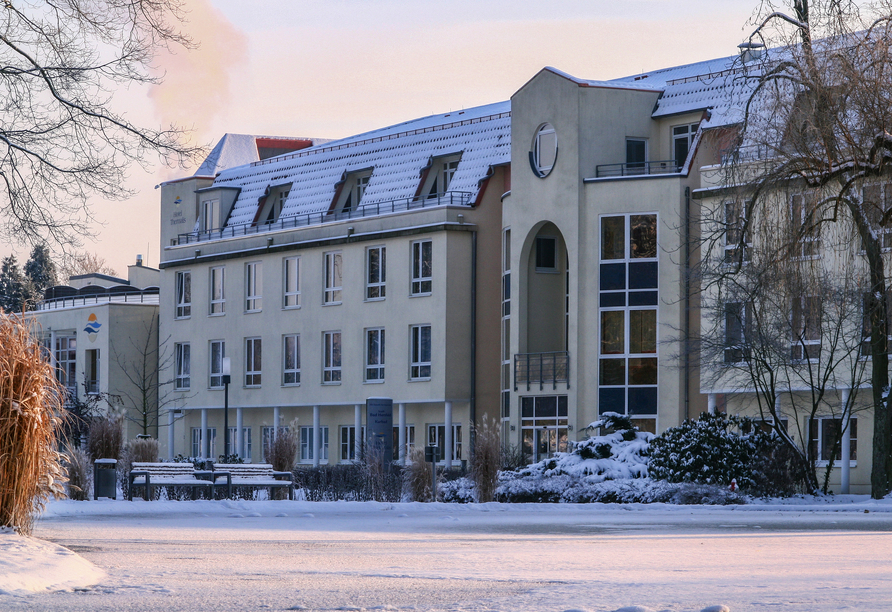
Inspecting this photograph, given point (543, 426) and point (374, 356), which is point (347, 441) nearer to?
point (374, 356)

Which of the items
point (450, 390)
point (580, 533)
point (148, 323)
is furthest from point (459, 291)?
point (580, 533)

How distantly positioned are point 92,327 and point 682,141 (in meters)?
30.8

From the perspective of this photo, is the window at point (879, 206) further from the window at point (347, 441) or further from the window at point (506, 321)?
the window at point (347, 441)

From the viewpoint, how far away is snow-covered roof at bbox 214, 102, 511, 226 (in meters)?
A: 49.2

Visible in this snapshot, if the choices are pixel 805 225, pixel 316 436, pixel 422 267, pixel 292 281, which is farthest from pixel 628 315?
pixel 805 225

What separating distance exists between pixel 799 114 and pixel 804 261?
9.72ft

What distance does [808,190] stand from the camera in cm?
2545

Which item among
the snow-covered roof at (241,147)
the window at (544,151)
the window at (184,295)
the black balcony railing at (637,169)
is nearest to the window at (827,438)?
the black balcony railing at (637,169)

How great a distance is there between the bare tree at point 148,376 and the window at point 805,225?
38385 mm

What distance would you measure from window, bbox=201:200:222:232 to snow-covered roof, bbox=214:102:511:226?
0.86 metres

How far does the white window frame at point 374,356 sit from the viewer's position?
4991 centimetres

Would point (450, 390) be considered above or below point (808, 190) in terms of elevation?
below

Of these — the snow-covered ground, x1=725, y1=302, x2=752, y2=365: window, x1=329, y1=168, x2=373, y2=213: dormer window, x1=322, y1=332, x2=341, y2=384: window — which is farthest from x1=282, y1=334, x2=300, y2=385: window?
the snow-covered ground

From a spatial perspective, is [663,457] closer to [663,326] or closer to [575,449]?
[575,449]
